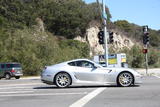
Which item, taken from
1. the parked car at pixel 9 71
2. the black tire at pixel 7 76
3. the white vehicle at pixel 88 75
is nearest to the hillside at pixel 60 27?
the parked car at pixel 9 71

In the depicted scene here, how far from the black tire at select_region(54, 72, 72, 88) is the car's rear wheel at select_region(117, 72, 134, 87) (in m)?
2.22

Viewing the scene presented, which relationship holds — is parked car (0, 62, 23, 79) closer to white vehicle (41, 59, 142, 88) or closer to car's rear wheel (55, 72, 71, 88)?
white vehicle (41, 59, 142, 88)

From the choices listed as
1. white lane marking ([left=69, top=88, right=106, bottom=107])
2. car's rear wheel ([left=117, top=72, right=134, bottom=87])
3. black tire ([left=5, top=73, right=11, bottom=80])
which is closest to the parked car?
black tire ([left=5, top=73, right=11, bottom=80])

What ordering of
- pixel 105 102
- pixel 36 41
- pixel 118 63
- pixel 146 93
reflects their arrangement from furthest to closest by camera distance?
pixel 36 41, pixel 118 63, pixel 146 93, pixel 105 102

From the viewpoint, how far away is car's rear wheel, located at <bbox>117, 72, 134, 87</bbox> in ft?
58.6

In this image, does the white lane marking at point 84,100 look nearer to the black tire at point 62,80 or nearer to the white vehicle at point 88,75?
the white vehicle at point 88,75

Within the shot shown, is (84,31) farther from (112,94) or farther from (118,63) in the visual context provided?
(112,94)

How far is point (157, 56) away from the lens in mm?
73125

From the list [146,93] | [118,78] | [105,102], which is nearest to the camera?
[105,102]

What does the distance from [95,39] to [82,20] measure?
4.43 metres

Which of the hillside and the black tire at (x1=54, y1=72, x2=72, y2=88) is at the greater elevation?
the hillside

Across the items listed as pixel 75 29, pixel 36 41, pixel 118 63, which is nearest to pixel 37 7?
pixel 75 29

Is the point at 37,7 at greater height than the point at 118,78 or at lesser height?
greater

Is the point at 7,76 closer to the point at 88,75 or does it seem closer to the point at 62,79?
the point at 62,79
